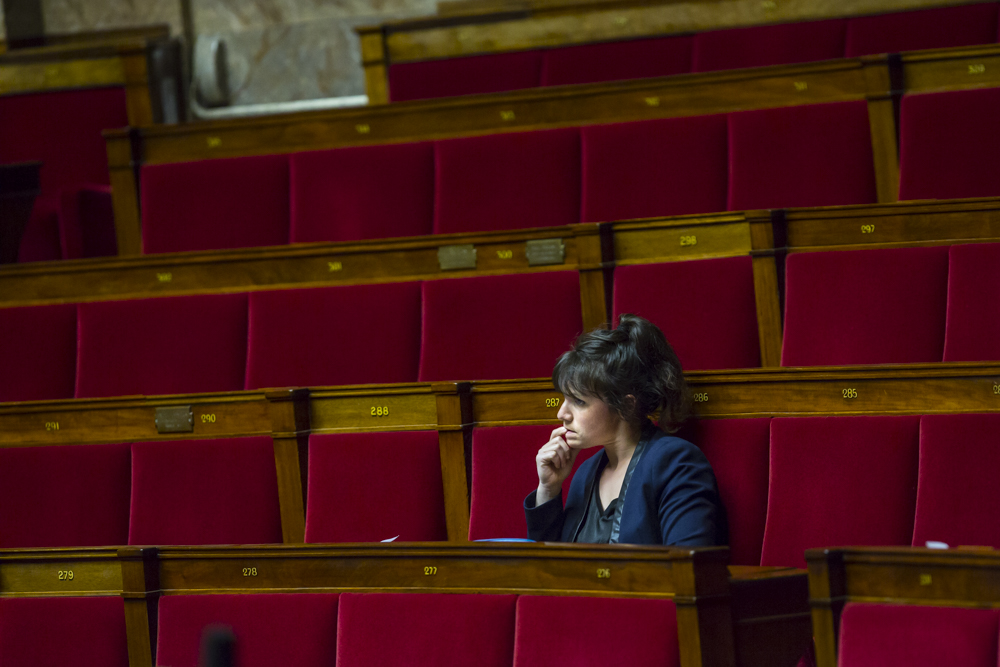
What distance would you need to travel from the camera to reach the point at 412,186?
754mm

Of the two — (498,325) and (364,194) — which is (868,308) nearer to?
(498,325)

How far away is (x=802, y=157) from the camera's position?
68 cm

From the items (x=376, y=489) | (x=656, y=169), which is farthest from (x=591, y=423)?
(x=656, y=169)

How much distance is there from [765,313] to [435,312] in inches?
6.7

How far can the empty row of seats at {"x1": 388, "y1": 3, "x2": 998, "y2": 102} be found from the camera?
791mm

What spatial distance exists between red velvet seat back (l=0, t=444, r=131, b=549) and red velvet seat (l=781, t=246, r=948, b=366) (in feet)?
1.10

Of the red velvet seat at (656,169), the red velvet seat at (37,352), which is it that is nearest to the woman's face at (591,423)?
the red velvet seat at (656,169)

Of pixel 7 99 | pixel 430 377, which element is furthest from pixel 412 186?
pixel 7 99

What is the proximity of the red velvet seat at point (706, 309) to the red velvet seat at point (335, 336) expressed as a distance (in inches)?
4.7

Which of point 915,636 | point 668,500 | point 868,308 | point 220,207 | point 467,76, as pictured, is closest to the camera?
point 915,636

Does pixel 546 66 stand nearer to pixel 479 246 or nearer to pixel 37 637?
pixel 479 246

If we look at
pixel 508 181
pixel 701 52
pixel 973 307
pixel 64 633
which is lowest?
pixel 64 633

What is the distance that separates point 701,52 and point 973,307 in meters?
0.37

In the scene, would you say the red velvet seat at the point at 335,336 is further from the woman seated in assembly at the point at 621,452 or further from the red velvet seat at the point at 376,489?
the woman seated in assembly at the point at 621,452
